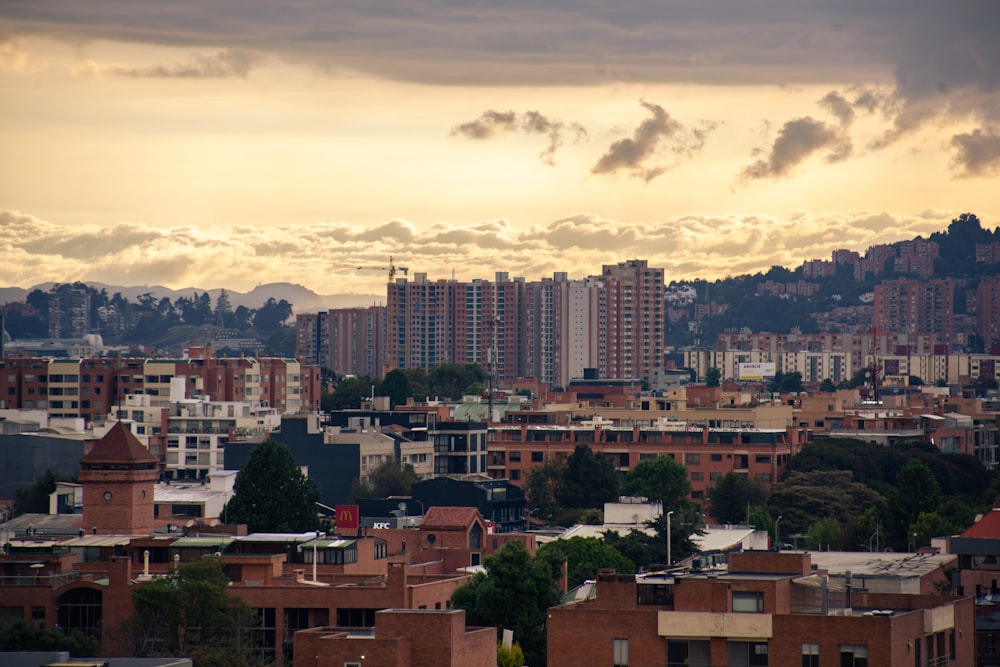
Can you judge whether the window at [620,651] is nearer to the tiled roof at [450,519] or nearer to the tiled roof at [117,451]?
the tiled roof at [450,519]

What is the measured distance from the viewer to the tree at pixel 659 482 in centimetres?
10344

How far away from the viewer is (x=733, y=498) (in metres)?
107

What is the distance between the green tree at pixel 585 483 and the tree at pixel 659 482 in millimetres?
895

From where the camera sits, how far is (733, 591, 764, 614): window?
40656 mm

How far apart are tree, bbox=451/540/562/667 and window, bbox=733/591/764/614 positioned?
12.2m

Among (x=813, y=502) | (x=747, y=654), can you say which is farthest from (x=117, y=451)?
(x=747, y=654)

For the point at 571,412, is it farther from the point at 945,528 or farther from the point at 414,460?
the point at 945,528

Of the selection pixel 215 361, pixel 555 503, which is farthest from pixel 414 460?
pixel 215 361

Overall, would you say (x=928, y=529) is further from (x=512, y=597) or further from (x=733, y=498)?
(x=512, y=597)

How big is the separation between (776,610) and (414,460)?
75281mm

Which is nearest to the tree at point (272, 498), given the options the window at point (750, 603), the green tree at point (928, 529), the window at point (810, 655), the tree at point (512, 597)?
the green tree at point (928, 529)

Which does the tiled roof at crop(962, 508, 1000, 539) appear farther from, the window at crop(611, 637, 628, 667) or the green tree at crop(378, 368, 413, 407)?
the green tree at crop(378, 368, 413, 407)

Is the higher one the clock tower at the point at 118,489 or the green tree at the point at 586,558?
the clock tower at the point at 118,489

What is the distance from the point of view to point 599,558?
6788 centimetres
